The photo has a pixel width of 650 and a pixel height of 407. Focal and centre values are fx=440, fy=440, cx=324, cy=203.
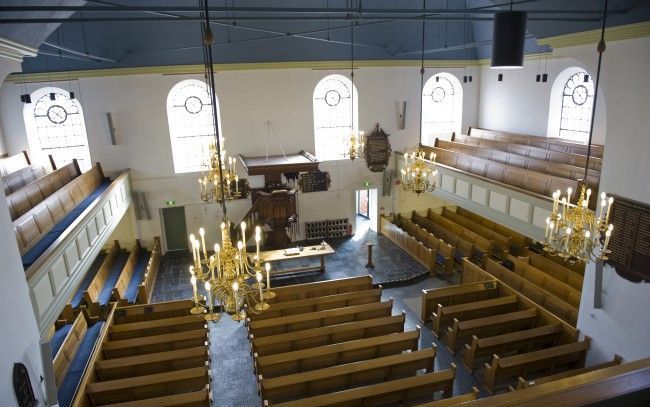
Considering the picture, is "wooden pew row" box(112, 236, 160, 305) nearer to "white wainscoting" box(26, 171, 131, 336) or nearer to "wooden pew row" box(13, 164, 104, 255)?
"white wainscoting" box(26, 171, 131, 336)

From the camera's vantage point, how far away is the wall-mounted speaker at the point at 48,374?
6730mm

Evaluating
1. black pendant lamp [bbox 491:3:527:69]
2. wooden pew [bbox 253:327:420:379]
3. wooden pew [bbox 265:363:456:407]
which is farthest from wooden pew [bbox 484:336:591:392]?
black pendant lamp [bbox 491:3:527:69]

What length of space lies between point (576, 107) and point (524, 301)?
830 centimetres

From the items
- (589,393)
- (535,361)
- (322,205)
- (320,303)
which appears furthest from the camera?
(322,205)

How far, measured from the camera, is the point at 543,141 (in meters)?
15.3

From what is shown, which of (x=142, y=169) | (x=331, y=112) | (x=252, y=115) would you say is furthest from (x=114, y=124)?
(x=331, y=112)

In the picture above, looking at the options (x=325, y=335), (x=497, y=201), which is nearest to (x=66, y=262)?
(x=325, y=335)

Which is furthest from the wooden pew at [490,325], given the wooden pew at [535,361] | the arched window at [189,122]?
the arched window at [189,122]

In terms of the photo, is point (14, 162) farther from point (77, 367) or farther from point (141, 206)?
point (77, 367)

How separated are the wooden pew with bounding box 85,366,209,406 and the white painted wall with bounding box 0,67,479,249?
366 inches

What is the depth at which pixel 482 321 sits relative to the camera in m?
9.84

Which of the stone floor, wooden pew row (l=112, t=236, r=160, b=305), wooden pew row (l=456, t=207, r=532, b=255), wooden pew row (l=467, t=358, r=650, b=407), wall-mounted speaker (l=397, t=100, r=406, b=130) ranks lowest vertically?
the stone floor

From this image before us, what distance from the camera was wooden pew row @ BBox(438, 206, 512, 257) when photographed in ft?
47.1

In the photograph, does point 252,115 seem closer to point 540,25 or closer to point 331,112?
point 331,112
